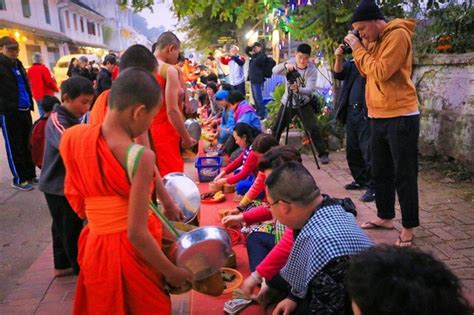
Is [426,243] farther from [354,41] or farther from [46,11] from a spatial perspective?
[46,11]

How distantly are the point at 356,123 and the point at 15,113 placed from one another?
4459 millimetres

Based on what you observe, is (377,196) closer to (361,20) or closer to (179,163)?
(361,20)

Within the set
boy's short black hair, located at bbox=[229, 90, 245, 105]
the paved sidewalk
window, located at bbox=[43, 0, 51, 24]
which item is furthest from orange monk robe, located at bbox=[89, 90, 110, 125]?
window, located at bbox=[43, 0, 51, 24]

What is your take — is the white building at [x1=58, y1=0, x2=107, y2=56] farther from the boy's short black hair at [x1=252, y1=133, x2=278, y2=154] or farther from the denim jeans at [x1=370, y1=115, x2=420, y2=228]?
the denim jeans at [x1=370, y1=115, x2=420, y2=228]

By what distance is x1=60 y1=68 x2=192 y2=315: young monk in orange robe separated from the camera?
1.52 metres

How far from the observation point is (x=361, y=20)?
302cm

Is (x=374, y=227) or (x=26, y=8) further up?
(x=26, y=8)

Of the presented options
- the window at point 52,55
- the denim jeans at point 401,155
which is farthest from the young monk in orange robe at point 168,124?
the window at point 52,55

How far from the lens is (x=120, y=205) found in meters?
1.63

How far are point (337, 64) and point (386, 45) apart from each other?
1.42m

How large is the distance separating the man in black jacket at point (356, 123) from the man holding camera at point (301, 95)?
1.08 m

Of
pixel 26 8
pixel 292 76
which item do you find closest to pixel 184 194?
pixel 292 76

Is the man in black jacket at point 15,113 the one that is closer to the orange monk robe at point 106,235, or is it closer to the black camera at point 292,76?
the black camera at point 292,76

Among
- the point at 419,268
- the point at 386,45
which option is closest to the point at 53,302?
the point at 419,268
